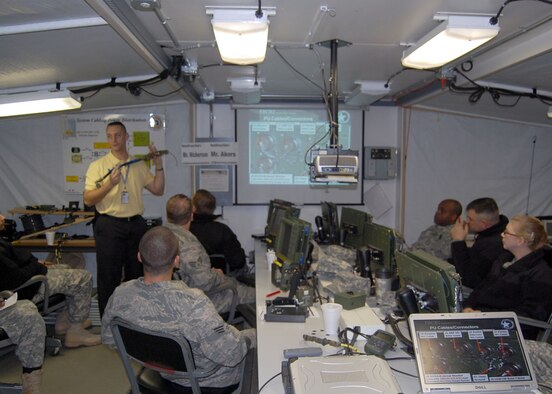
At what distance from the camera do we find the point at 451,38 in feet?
8.35

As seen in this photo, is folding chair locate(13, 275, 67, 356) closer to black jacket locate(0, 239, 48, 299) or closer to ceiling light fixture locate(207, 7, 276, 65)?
black jacket locate(0, 239, 48, 299)

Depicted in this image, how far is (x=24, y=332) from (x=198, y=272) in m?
1.15

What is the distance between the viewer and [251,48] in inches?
105

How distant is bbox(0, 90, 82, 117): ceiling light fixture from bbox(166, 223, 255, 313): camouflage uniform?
116 cm

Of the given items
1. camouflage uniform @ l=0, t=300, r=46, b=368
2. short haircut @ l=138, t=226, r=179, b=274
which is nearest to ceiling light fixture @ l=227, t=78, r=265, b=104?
short haircut @ l=138, t=226, r=179, b=274

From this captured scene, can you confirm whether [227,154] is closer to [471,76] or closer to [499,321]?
[471,76]

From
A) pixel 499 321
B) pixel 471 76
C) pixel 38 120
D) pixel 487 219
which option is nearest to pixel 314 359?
pixel 499 321

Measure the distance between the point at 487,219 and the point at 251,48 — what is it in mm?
2203

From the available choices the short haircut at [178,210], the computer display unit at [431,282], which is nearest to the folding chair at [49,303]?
the short haircut at [178,210]

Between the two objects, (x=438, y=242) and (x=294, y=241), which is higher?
(x=294, y=241)

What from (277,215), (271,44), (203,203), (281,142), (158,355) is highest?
(271,44)

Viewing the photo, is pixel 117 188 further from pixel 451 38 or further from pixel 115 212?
pixel 451 38

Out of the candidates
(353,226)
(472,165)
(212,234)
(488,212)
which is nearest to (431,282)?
(488,212)

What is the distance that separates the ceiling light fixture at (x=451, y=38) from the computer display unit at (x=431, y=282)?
1.26m
